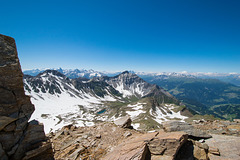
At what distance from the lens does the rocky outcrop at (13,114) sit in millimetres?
9047

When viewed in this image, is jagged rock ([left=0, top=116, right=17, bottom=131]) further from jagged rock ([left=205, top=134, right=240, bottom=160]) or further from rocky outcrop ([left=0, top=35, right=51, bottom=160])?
jagged rock ([left=205, top=134, right=240, bottom=160])

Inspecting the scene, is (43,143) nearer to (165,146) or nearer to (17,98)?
(17,98)

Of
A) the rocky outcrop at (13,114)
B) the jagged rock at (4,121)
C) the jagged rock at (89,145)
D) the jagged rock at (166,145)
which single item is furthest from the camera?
the jagged rock at (89,145)

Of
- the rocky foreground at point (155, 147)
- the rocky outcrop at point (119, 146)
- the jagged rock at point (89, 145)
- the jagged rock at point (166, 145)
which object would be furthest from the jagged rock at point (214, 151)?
the jagged rock at point (89, 145)

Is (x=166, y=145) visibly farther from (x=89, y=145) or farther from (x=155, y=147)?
(x=89, y=145)

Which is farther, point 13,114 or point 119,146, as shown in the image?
point 119,146

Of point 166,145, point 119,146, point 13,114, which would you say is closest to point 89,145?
point 119,146

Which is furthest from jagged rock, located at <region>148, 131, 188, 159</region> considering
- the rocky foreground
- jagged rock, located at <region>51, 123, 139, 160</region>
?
jagged rock, located at <region>51, 123, 139, 160</region>

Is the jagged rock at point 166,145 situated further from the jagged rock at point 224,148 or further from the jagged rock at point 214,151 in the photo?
the jagged rock at point 224,148

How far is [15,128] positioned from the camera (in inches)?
377

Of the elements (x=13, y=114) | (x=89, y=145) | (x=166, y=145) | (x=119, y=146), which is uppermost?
(x=13, y=114)

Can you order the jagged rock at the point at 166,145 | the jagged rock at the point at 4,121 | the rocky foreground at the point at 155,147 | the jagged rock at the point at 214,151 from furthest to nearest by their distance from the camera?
1. the jagged rock at the point at 214,151
2. the rocky foreground at the point at 155,147
3. the jagged rock at the point at 166,145
4. the jagged rock at the point at 4,121

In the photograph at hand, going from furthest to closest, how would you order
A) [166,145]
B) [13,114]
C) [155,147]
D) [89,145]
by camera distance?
[89,145], [155,147], [166,145], [13,114]

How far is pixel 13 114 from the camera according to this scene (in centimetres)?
967
